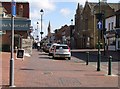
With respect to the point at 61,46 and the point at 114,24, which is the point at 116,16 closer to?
the point at 114,24

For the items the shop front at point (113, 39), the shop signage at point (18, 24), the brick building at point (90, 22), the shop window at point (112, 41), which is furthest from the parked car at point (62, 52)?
the brick building at point (90, 22)

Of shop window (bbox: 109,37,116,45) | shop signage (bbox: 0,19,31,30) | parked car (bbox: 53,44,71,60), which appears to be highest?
shop signage (bbox: 0,19,31,30)

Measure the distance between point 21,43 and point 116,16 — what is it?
86.8 feet

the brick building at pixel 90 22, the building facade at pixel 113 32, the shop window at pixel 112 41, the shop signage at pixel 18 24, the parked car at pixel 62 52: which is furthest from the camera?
the brick building at pixel 90 22

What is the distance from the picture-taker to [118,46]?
223ft

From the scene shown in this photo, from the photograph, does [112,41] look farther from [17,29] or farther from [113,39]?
[17,29]

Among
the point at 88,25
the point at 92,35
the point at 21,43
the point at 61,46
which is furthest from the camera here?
the point at 88,25

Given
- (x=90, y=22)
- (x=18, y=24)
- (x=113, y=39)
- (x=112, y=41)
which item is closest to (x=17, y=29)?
(x=18, y=24)

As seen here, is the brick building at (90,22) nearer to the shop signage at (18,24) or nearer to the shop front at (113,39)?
the shop front at (113,39)

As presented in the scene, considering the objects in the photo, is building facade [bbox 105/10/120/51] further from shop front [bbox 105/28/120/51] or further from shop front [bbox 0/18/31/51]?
shop front [bbox 0/18/31/51]

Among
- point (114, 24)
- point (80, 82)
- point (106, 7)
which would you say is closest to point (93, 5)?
point (106, 7)

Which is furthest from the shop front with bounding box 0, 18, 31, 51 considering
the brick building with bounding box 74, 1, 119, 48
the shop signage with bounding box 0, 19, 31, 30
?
the brick building with bounding box 74, 1, 119, 48

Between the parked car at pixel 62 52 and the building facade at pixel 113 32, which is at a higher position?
the building facade at pixel 113 32

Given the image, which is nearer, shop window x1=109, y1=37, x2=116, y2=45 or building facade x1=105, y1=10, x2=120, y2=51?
building facade x1=105, y1=10, x2=120, y2=51
